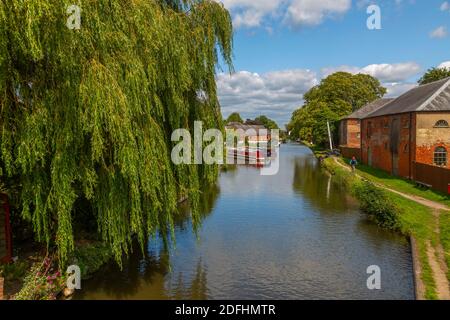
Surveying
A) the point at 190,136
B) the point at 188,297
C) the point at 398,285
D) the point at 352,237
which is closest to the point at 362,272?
the point at 398,285

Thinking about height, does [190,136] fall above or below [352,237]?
above

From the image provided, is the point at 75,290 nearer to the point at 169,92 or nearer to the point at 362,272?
the point at 169,92

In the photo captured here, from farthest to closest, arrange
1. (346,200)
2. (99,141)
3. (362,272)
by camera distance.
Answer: (346,200), (362,272), (99,141)

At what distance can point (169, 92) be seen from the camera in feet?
36.0

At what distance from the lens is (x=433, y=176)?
75.9ft

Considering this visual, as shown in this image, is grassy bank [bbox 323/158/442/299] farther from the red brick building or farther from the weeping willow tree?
the red brick building

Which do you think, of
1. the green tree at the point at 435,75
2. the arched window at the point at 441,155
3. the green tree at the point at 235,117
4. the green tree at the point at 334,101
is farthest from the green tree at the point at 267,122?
the arched window at the point at 441,155

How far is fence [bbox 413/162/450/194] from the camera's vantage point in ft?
70.6

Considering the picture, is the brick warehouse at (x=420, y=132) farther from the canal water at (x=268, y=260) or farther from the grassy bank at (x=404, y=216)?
the canal water at (x=268, y=260)

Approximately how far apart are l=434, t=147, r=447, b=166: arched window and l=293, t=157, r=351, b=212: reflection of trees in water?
629 centimetres

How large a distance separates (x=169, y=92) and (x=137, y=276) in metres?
5.82

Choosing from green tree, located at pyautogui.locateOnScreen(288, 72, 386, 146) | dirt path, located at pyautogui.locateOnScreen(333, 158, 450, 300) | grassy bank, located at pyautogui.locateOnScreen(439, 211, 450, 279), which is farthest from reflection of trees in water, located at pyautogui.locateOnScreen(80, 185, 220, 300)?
green tree, located at pyautogui.locateOnScreen(288, 72, 386, 146)

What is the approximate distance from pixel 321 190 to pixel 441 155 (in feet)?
26.5

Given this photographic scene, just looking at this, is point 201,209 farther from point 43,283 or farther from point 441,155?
point 441,155
